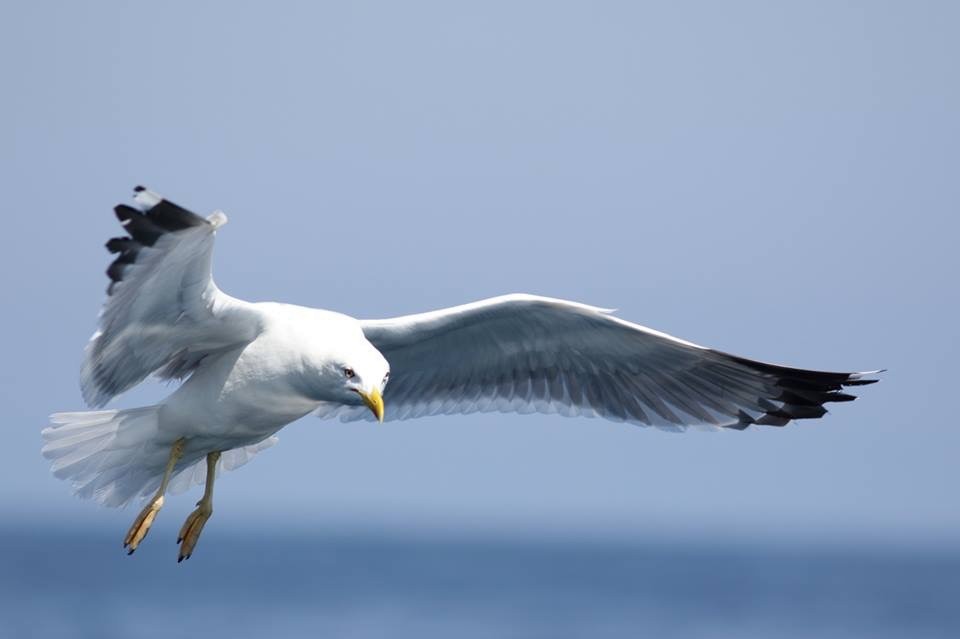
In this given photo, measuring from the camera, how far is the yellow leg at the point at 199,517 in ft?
30.5

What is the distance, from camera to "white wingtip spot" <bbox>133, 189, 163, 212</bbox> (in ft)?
25.6

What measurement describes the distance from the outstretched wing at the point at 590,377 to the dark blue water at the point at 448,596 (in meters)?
22.4

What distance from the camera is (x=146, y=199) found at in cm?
781

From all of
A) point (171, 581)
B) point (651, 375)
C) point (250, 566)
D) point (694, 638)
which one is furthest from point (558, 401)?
point (250, 566)

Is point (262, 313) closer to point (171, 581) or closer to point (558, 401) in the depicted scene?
point (558, 401)

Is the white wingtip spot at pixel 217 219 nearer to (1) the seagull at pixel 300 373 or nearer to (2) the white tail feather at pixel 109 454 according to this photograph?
(1) the seagull at pixel 300 373

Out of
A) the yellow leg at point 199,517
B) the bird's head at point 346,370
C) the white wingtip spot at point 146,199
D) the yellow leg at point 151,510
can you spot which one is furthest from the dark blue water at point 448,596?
the white wingtip spot at point 146,199

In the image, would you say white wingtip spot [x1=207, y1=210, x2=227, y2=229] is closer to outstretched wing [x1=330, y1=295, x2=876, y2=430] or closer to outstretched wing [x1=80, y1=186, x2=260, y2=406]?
outstretched wing [x1=80, y1=186, x2=260, y2=406]

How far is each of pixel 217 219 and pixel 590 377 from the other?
3.26 meters

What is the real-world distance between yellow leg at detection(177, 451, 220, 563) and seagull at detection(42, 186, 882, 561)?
11 mm

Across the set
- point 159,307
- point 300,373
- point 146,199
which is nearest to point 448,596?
point 300,373

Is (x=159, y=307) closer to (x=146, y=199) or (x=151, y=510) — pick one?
(x=146, y=199)

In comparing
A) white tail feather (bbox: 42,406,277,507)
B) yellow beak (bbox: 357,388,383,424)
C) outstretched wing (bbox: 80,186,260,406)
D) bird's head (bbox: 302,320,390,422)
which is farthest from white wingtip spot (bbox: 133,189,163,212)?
white tail feather (bbox: 42,406,277,507)

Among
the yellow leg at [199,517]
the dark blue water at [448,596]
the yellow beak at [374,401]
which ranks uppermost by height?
the yellow beak at [374,401]
